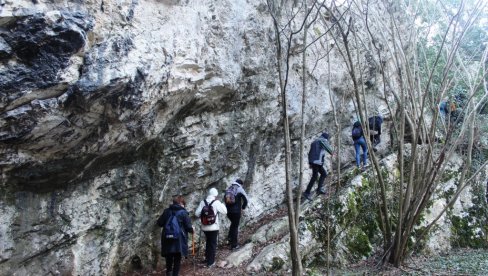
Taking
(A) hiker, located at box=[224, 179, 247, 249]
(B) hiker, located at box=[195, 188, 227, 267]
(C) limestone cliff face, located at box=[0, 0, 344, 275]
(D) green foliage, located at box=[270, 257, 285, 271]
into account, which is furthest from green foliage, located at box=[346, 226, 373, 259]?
(B) hiker, located at box=[195, 188, 227, 267]

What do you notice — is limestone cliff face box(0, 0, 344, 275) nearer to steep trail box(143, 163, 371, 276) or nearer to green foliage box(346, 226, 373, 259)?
steep trail box(143, 163, 371, 276)

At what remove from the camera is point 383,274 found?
25.8 feet

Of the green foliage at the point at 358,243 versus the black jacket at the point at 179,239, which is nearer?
the black jacket at the point at 179,239

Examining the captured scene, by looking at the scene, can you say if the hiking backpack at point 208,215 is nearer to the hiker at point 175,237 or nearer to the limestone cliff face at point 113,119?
the hiker at point 175,237

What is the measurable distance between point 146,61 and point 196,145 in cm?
272

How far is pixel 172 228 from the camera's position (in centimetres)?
724

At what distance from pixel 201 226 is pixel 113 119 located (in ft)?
9.72

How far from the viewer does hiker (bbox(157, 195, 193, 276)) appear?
23.6 ft

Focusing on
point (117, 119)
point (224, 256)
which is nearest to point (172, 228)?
point (224, 256)

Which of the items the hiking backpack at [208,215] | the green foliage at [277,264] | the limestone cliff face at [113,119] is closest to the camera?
the limestone cliff face at [113,119]

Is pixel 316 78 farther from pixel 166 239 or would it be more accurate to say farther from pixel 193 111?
pixel 166 239

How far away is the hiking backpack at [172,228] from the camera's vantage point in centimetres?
718

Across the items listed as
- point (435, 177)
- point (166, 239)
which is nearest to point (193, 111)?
point (166, 239)

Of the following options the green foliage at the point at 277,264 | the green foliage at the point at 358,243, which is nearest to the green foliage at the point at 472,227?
the green foliage at the point at 358,243
